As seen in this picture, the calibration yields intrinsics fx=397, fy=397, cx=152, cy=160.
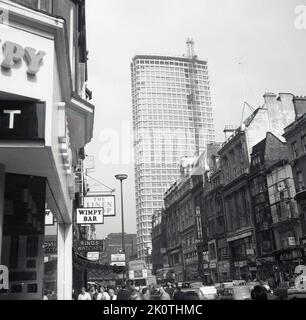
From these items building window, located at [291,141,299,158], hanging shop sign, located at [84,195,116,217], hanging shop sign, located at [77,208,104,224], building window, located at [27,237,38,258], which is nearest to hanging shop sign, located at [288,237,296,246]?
building window, located at [291,141,299,158]

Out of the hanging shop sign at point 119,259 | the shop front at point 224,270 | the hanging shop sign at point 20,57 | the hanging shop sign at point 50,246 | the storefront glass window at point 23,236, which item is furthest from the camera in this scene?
the shop front at point 224,270

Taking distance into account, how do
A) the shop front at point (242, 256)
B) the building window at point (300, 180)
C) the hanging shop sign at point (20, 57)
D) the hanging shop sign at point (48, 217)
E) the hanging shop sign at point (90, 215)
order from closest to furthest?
the hanging shop sign at point (20, 57) < the hanging shop sign at point (48, 217) < the hanging shop sign at point (90, 215) < the building window at point (300, 180) < the shop front at point (242, 256)

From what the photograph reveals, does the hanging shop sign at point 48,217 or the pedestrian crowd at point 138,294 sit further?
the hanging shop sign at point 48,217

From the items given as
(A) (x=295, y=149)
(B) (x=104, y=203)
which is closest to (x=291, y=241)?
(A) (x=295, y=149)

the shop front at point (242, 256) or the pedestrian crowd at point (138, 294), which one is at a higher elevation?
the shop front at point (242, 256)

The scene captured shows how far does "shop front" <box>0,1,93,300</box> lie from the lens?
5.10m

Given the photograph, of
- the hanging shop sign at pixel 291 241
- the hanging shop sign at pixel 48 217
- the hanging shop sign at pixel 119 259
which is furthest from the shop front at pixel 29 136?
the hanging shop sign at pixel 291 241

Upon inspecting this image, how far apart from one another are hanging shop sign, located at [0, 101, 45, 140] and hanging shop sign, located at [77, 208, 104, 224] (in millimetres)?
8810

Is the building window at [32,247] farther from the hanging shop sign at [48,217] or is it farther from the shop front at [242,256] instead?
the shop front at [242,256]

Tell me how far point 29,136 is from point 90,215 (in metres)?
9.08

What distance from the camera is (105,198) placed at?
52.0ft

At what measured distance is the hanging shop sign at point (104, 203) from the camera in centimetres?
1552

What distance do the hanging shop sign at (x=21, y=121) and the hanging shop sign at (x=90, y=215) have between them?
28.9 ft

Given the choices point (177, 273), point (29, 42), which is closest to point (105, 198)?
point (29, 42)
